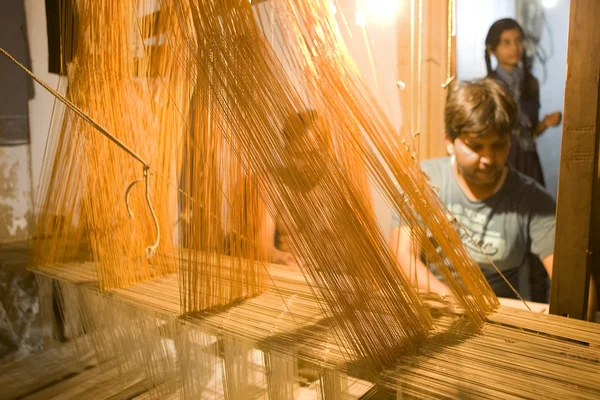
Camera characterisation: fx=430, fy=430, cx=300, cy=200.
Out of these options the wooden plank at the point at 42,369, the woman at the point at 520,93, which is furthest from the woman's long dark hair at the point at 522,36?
A: the wooden plank at the point at 42,369

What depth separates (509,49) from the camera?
1.10m

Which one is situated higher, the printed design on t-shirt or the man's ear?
the man's ear

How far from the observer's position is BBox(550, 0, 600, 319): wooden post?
0.76 meters

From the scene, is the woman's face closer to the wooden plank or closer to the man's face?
the man's face

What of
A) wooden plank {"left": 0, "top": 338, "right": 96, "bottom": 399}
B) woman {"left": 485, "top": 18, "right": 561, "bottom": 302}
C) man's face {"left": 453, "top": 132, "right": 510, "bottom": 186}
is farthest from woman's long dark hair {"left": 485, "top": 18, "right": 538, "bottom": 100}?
wooden plank {"left": 0, "top": 338, "right": 96, "bottom": 399}

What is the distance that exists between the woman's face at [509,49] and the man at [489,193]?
0.19 ft

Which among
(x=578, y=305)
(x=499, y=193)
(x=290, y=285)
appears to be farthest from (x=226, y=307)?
(x=499, y=193)

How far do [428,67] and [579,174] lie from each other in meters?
0.56

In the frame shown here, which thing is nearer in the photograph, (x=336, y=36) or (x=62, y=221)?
(x=336, y=36)

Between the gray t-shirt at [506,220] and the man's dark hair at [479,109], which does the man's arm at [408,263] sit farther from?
the man's dark hair at [479,109]

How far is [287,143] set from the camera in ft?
2.13

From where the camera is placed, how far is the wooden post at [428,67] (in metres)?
1.16

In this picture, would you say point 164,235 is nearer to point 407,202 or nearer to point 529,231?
point 407,202

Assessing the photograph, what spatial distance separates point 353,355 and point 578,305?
1.61ft
